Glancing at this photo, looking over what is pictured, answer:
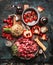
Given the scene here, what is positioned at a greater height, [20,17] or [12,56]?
[20,17]

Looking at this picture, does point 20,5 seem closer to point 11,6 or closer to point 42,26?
point 11,6

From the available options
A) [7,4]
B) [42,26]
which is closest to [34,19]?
[42,26]

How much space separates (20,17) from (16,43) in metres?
0.28

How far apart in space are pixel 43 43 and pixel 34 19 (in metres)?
0.24

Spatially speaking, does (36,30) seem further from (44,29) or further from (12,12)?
(12,12)

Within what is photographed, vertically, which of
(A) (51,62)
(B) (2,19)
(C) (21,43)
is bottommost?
(A) (51,62)

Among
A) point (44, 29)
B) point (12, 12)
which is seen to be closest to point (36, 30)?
point (44, 29)

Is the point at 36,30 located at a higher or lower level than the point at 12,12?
lower

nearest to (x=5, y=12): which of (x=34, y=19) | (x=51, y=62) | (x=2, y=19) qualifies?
(x=2, y=19)

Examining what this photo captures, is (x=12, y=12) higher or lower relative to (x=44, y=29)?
higher

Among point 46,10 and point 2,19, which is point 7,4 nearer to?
point 2,19

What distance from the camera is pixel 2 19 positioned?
319cm

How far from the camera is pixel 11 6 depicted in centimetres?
323

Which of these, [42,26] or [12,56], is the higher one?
[42,26]
